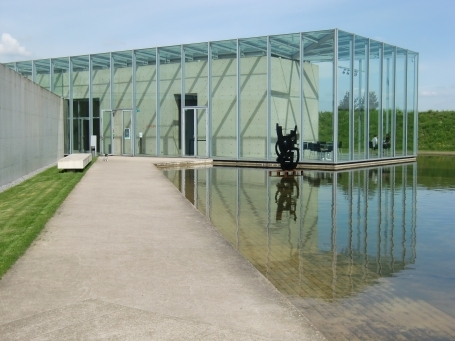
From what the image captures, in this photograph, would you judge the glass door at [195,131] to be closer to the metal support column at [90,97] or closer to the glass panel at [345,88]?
the metal support column at [90,97]

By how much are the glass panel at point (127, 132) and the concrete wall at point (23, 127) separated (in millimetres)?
5116

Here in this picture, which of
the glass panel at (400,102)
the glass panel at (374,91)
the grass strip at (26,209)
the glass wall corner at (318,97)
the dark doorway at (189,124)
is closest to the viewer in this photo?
the grass strip at (26,209)

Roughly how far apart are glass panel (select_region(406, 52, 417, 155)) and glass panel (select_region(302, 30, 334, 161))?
346 inches

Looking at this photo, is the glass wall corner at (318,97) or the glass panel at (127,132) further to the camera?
the glass panel at (127,132)

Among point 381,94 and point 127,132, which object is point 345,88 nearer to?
point 381,94

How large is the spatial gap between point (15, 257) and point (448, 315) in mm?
4591

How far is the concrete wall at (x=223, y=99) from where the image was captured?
2655 centimetres

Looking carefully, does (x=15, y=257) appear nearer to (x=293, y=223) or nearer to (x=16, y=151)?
(x=293, y=223)

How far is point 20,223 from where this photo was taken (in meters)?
8.96

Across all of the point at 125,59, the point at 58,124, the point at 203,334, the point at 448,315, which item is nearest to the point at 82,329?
the point at 203,334

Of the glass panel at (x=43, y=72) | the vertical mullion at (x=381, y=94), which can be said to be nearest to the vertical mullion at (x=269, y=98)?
the vertical mullion at (x=381, y=94)

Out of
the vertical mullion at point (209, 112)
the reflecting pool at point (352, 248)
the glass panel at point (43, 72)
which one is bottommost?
the reflecting pool at point (352, 248)

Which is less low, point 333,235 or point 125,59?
point 125,59

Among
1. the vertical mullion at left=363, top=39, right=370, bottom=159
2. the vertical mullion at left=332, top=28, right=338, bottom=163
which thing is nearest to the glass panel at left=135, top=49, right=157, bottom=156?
the vertical mullion at left=332, top=28, right=338, bottom=163
